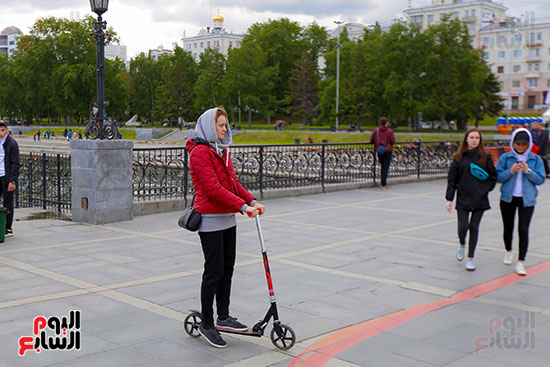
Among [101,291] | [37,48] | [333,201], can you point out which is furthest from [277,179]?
[37,48]

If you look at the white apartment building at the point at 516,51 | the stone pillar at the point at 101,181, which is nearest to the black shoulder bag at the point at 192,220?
the stone pillar at the point at 101,181

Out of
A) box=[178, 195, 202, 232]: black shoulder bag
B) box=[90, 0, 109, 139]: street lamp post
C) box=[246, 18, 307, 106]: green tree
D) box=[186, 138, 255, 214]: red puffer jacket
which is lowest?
box=[178, 195, 202, 232]: black shoulder bag

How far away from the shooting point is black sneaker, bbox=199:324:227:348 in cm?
479

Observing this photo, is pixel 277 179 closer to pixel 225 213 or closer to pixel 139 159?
pixel 139 159

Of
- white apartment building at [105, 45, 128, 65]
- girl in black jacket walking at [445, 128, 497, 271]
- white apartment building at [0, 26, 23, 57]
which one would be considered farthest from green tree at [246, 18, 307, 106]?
white apartment building at [0, 26, 23, 57]

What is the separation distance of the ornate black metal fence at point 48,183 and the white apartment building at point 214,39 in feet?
437

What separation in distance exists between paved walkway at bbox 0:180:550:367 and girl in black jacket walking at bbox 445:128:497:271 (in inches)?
23.2

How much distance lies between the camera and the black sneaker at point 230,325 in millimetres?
4863

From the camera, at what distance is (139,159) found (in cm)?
1212

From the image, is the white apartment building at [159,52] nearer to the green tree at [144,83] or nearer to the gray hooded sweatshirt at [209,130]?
the green tree at [144,83]

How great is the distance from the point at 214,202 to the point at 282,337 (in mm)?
1145

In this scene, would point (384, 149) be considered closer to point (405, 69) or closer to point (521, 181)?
point (521, 181)

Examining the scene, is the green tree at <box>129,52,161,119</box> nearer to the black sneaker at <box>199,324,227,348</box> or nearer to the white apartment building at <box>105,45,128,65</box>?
the white apartment building at <box>105,45,128,65</box>

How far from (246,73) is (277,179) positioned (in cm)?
6003
